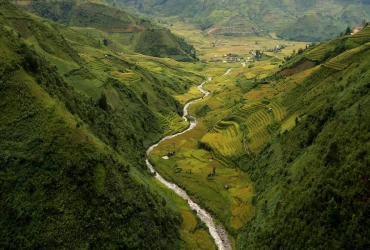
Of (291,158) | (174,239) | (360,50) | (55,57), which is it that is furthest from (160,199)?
(360,50)

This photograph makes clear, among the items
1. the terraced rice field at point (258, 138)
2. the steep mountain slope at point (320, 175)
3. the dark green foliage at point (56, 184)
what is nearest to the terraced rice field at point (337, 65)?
the steep mountain slope at point (320, 175)

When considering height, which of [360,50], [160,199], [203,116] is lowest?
[203,116]

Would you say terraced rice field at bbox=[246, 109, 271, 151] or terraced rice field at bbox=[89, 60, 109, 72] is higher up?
terraced rice field at bbox=[89, 60, 109, 72]

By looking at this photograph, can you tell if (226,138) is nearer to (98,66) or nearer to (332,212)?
(98,66)

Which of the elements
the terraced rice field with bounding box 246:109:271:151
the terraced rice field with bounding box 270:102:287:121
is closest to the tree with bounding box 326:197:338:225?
the terraced rice field with bounding box 246:109:271:151

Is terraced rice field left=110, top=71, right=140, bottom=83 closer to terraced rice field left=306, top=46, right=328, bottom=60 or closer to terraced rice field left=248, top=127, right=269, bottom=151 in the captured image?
terraced rice field left=248, top=127, right=269, bottom=151

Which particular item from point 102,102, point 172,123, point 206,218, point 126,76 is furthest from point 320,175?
point 126,76

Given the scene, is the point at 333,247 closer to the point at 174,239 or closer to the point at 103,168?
the point at 174,239
